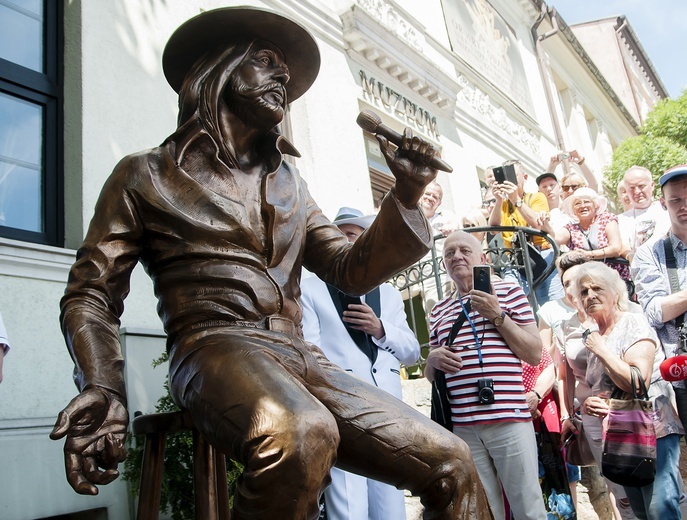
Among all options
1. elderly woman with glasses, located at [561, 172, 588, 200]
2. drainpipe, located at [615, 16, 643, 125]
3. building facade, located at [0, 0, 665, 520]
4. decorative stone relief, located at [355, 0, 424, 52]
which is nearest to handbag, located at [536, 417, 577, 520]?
building facade, located at [0, 0, 665, 520]

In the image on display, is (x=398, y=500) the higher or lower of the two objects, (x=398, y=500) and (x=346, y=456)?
the lower

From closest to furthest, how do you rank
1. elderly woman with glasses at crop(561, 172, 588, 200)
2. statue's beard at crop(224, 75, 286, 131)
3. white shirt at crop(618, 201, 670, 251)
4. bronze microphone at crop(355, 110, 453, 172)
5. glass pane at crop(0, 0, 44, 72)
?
bronze microphone at crop(355, 110, 453, 172) < statue's beard at crop(224, 75, 286, 131) < glass pane at crop(0, 0, 44, 72) < white shirt at crop(618, 201, 670, 251) < elderly woman with glasses at crop(561, 172, 588, 200)

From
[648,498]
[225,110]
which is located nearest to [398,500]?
[648,498]

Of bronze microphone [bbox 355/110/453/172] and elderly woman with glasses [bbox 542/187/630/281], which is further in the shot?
elderly woman with glasses [bbox 542/187/630/281]

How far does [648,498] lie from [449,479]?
2.41 m

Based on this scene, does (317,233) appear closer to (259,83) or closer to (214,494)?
(259,83)

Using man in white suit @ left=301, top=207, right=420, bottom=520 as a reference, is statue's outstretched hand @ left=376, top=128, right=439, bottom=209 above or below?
above

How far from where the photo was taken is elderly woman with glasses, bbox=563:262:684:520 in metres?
4.00

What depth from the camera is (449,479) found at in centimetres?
209

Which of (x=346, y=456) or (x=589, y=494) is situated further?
(x=589, y=494)

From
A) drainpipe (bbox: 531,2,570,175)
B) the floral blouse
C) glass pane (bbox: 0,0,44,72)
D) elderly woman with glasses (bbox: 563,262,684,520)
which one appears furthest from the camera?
drainpipe (bbox: 531,2,570,175)

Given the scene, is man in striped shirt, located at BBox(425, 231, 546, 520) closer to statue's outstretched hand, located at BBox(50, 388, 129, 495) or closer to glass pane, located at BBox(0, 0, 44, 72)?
statue's outstretched hand, located at BBox(50, 388, 129, 495)

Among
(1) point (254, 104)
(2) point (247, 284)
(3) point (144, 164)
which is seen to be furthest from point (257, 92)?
(2) point (247, 284)

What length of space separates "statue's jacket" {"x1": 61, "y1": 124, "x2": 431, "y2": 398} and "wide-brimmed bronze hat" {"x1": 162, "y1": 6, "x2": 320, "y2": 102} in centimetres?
37
